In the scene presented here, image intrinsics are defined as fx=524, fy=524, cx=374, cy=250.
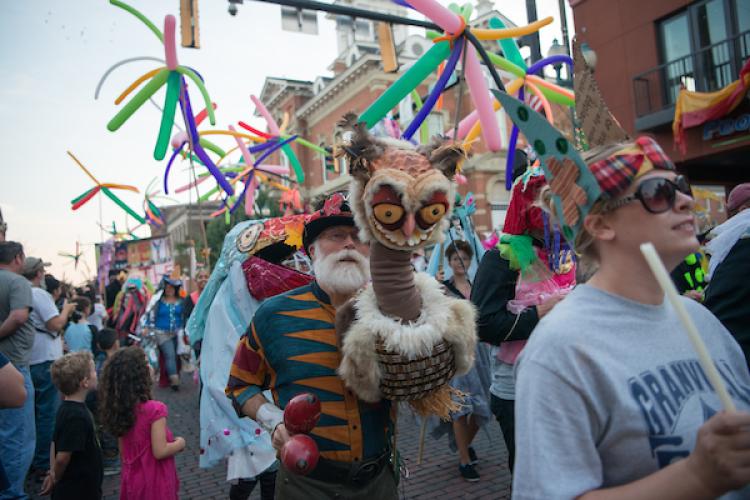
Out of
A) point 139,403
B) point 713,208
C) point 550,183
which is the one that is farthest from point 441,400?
point 713,208

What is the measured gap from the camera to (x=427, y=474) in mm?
4570

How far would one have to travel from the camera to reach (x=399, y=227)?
5.96 feet

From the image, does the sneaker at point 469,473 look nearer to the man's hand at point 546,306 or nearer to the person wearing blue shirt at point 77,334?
the man's hand at point 546,306

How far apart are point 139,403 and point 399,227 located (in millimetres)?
2282

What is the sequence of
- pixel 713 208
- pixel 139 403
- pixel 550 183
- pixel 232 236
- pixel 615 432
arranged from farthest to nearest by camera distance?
pixel 713 208, pixel 232 236, pixel 139 403, pixel 550 183, pixel 615 432

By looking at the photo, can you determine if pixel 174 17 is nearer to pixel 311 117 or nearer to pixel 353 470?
pixel 353 470

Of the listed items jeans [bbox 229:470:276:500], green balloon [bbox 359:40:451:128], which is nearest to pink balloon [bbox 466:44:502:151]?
green balloon [bbox 359:40:451:128]

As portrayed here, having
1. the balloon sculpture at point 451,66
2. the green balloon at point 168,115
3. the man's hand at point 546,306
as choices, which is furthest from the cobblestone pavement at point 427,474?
the green balloon at point 168,115

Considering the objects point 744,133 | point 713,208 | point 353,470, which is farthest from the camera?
point 713,208

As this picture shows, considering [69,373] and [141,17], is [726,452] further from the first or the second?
[141,17]

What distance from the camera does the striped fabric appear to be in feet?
4.12

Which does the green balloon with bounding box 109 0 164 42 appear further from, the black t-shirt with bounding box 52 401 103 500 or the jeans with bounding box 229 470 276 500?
the jeans with bounding box 229 470 276 500

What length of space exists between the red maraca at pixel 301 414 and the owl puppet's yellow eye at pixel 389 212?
0.64 m

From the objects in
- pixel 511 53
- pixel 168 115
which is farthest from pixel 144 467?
pixel 511 53
